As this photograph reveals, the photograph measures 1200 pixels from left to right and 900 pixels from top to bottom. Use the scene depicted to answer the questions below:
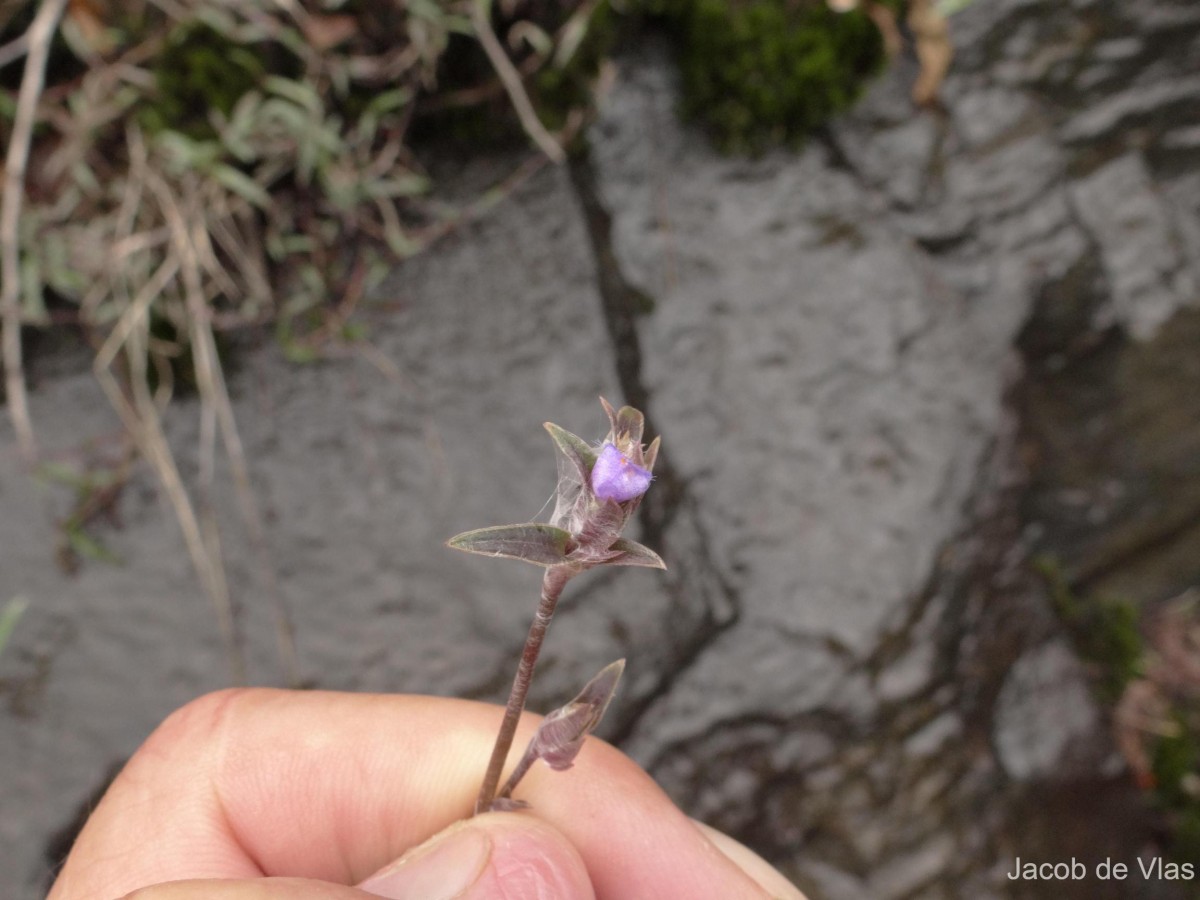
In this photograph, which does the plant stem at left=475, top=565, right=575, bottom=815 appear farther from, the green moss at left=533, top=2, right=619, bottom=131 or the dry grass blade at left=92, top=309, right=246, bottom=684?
the green moss at left=533, top=2, right=619, bottom=131

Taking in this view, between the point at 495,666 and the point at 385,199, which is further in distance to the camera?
the point at 385,199

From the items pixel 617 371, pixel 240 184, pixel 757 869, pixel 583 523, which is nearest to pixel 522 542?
pixel 583 523

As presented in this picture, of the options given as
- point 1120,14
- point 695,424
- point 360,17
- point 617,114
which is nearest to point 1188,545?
point 1120,14

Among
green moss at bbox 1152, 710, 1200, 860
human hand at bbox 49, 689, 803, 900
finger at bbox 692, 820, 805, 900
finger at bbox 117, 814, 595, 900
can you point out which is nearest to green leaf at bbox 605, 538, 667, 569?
finger at bbox 117, 814, 595, 900

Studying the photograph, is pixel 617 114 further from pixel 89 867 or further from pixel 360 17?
pixel 89 867

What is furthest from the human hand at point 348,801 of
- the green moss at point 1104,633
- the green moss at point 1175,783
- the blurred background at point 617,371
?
the green moss at point 1175,783

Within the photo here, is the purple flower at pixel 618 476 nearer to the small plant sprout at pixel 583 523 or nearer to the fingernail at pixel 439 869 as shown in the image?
the small plant sprout at pixel 583 523

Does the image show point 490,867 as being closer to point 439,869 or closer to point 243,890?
point 439,869
